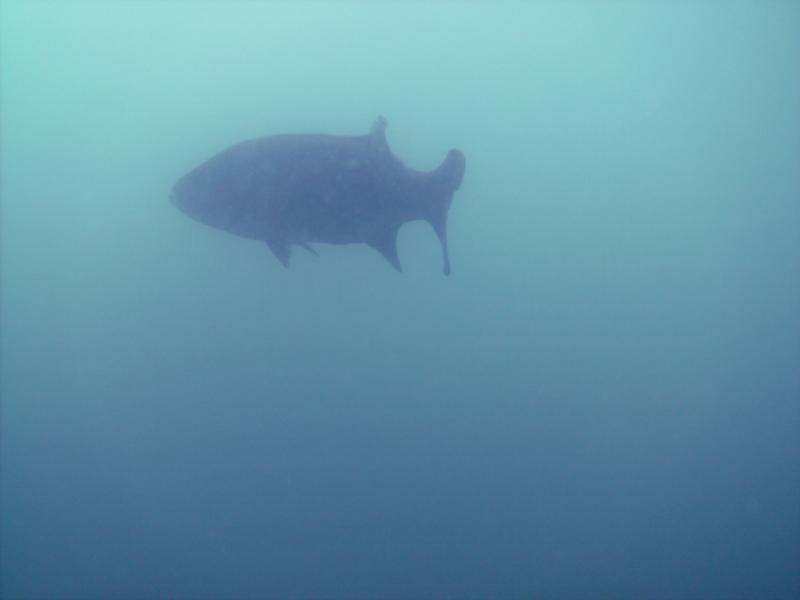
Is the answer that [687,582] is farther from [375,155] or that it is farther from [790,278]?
[790,278]

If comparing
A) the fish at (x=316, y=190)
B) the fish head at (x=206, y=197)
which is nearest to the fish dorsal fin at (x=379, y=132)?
the fish at (x=316, y=190)

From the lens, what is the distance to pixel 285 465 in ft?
41.6

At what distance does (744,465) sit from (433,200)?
15749 mm

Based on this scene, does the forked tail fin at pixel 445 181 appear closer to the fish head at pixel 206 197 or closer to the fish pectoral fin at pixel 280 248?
the fish pectoral fin at pixel 280 248

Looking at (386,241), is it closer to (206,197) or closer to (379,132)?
(379,132)

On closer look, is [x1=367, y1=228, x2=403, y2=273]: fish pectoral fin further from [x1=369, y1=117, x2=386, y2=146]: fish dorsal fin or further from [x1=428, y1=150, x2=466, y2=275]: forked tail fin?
[x1=369, y1=117, x2=386, y2=146]: fish dorsal fin

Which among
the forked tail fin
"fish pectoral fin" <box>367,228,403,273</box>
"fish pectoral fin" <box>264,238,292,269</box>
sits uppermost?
the forked tail fin

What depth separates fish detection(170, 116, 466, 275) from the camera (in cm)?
414

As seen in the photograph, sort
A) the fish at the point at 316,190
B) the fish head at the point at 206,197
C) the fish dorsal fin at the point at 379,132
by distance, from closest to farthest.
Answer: the fish at the point at 316,190 → the fish dorsal fin at the point at 379,132 → the fish head at the point at 206,197

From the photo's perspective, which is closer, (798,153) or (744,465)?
(744,465)

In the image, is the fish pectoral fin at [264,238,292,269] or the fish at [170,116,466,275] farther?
the fish pectoral fin at [264,238,292,269]

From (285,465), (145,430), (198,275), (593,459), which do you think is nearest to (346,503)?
(285,465)

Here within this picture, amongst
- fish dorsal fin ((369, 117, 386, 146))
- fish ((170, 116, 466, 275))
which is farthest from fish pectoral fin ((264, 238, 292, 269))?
fish dorsal fin ((369, 117, 386, 146))

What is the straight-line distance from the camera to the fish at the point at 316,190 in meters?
4.14
